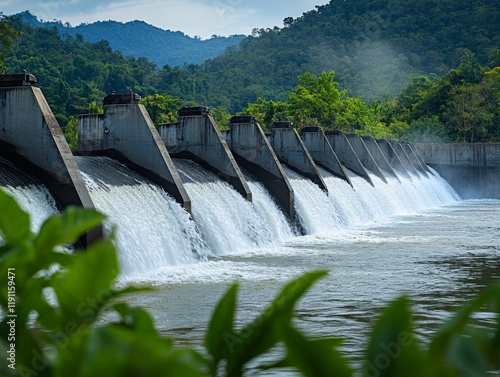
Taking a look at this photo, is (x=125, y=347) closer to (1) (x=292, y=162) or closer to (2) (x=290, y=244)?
(2) (x=290, y=244)

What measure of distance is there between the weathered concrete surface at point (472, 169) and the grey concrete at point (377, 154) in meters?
10.3

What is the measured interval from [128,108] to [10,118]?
169 inches

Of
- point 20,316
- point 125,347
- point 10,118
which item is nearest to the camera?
point 125,347

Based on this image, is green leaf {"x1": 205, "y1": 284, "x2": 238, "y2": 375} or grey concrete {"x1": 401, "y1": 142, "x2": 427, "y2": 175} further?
grey concrete {"x1": 401, "y1": 142, "x2": 427, "y2": 175}

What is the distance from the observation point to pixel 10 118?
1452cm

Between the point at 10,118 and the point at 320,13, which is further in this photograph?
the point at 320,13

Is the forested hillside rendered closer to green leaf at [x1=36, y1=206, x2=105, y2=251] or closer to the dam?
the dam

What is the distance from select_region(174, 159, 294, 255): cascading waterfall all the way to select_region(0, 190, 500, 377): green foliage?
598 inches

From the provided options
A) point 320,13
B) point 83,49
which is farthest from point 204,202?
point 320,13

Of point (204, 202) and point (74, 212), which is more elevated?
point (74, 212)

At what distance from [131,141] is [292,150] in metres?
11.2

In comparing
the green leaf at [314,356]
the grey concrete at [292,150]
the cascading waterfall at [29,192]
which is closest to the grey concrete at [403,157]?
the grey concrete at [292,150]

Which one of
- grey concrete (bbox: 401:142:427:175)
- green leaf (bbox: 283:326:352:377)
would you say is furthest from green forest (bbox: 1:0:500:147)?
green leaf (bbox: 283:326:352:377)

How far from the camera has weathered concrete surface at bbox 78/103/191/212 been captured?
17.5 meters
